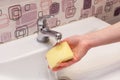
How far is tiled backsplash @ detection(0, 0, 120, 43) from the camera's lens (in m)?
0.69

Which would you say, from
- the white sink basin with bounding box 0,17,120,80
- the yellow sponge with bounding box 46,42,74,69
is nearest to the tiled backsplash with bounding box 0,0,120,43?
the white sink basin with bounding box 0,17,120,80

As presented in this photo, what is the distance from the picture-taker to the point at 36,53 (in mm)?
714

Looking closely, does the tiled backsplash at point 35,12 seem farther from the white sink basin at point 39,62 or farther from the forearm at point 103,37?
the forearm at point 103,37

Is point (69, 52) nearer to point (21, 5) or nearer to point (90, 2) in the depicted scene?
point (21, 5)

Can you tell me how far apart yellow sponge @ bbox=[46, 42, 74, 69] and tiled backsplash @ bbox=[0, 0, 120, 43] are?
5.8 inches

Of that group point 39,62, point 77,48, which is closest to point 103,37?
point 77,48

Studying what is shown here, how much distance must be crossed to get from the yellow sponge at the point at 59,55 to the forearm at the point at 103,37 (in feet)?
0.20

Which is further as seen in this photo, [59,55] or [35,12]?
[35,12]

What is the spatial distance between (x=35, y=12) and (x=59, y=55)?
0.61 feet

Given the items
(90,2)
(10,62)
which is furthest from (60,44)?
(90,2)

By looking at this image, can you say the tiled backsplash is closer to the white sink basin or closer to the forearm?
the white sink basin

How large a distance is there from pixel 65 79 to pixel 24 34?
187mm

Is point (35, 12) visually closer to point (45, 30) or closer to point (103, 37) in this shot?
point (45, 30)

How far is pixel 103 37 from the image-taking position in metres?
0.66
